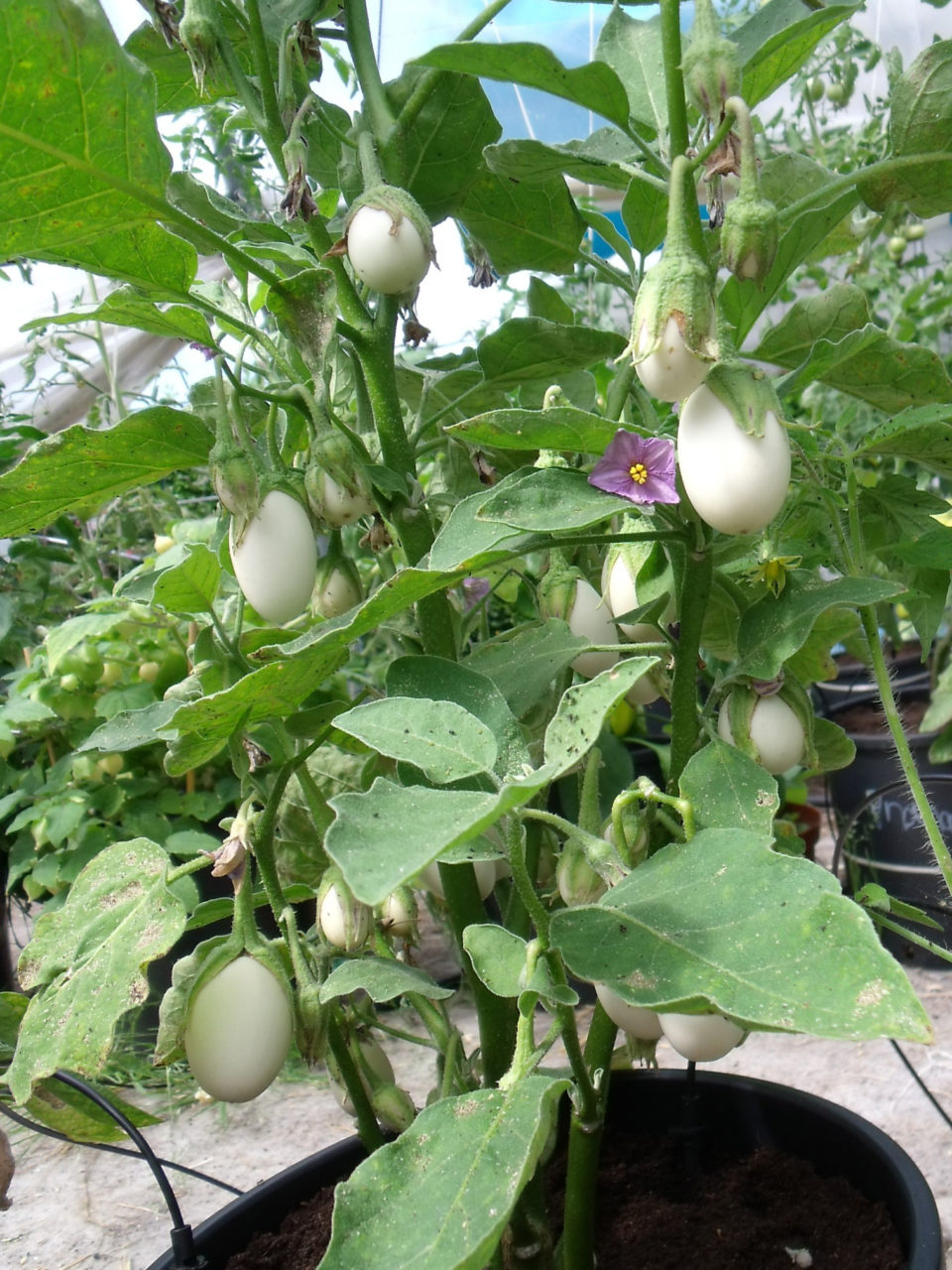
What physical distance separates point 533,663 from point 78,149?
0.76 feet

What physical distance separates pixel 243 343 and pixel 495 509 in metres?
0.22

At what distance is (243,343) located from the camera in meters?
0.49

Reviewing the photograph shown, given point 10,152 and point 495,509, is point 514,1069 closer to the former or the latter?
point 495,509

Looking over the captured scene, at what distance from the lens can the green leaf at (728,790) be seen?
1.18 feet

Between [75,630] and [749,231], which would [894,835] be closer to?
[75,630]

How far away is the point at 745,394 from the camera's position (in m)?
0.33

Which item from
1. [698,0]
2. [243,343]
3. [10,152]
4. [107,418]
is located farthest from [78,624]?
[107,418]

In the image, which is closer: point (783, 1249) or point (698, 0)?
point (698, 0)

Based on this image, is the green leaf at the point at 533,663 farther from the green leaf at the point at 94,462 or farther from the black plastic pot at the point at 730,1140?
the black plastic pot at the point at 730,1140

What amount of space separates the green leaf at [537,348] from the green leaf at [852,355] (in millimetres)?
71

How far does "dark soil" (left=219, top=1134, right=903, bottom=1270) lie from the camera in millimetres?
519

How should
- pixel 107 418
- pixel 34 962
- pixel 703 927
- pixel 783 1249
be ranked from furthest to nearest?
1. pixel 107 418
2. pixel 783 1249
3. pixel 34 962
4. pixel 703 927

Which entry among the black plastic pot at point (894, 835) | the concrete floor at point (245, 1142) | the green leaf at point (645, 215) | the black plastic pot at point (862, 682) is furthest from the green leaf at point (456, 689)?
the black plastic pot at point (862, 682)

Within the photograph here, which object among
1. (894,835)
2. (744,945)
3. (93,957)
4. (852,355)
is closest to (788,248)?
(852,355)
